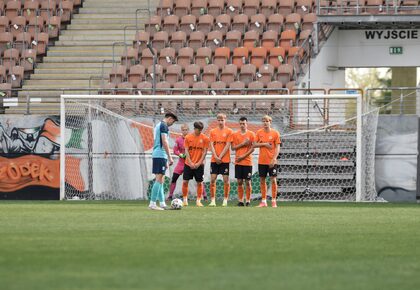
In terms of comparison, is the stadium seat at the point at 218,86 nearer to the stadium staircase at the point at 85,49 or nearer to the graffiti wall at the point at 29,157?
the stadium staircase at the point at 85,49

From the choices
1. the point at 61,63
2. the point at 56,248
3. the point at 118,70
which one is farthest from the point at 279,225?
the point at 61,63

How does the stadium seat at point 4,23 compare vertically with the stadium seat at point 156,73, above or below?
above

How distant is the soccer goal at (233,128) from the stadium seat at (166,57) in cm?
350

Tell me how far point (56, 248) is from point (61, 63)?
2386 cm

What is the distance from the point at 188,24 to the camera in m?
37.3

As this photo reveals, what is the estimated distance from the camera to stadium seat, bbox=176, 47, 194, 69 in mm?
35625

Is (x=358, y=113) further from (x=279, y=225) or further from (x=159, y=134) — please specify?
(x=279, y=225)

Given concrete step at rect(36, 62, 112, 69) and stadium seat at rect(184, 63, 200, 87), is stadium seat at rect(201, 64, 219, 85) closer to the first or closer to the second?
stadium seat at rect(184, 63, 200, 87)

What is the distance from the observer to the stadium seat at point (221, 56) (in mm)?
35125

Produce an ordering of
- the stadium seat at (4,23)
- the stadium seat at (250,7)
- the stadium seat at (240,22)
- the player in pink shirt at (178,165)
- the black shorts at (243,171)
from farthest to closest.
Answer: the stadium seat at (4,23), the stadium seat at (250,7), the stadium seat at (240,22), the player in pink shirt at (178,165), the black shorts at (243,171)

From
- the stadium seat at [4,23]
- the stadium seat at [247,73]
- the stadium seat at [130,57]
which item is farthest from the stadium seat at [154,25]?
the stadium seat at [4,23]

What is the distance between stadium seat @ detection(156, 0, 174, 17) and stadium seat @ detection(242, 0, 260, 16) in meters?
2.53

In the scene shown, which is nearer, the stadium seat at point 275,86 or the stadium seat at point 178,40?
the stadium seat at point 275,86

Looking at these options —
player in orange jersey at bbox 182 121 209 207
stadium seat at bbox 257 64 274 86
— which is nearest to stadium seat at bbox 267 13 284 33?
stadium seat at bbox 257 64 274 86
